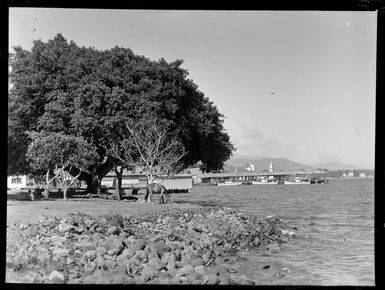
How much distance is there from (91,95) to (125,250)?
8.17m

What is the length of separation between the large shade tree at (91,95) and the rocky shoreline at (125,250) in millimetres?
4206

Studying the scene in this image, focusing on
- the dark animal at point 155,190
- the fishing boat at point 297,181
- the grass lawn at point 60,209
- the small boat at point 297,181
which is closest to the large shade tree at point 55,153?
the grass lawn at point 60,209

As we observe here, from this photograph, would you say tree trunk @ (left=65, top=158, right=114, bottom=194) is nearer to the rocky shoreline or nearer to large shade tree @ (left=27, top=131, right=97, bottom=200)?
large shade tree @ (left=27, top=131, right=97, bottom=200)

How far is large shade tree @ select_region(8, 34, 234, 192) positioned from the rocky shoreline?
13.8 feet

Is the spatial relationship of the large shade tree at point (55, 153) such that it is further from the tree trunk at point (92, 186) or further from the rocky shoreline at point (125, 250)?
the tree trunk at point (92, 186)

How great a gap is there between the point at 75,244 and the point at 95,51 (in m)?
9.19

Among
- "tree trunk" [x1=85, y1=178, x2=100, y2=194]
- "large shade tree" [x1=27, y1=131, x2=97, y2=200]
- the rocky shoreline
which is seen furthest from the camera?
"tree trunk" [x1=85, y1=178, x2=100, y2=194]

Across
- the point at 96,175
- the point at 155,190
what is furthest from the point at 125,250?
the point at 96,175

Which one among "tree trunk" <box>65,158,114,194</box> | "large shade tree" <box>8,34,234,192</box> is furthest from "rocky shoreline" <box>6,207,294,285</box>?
"tree trunk" <box>65,158,114,194</box>

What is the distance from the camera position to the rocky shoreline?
28.5 feet

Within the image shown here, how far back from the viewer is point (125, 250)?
33.7 ft

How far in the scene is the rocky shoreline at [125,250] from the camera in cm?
869

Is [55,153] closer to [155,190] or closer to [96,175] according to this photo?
[155,190]
